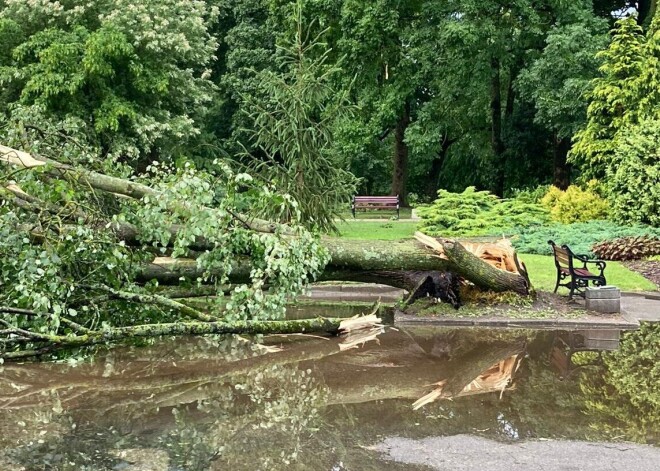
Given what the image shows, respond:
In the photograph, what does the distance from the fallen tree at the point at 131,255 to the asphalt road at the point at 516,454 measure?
288cm

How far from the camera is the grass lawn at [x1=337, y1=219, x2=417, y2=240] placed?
17453 millimetres

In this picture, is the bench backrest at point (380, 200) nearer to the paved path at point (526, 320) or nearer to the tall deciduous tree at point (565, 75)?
the tall deciduous tree at point (565, 75)

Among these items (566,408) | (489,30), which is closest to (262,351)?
(566,408)

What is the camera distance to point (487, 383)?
6.29 metres

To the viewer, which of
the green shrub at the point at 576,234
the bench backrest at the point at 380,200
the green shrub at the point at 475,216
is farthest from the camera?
the bench backrest at the point at 380,200

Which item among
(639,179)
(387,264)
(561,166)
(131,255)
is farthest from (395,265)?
(561,166)

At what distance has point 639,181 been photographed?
15641mm

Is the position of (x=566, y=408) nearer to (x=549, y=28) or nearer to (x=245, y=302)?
(x=245, y=302)

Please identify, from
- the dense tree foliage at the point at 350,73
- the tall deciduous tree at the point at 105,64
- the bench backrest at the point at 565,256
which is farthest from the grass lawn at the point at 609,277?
the tall deciduous tree at the point at 105,64

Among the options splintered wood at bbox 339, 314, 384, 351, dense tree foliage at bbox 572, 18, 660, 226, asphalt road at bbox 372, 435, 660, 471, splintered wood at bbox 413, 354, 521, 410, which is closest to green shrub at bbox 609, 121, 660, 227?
dense tree foliage at bbox 572, 18, 660, 226

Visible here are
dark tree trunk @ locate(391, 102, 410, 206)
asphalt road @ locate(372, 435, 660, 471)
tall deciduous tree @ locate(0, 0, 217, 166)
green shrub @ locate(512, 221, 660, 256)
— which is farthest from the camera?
dark tree trunk @ locate(391, 102, 410, 206)

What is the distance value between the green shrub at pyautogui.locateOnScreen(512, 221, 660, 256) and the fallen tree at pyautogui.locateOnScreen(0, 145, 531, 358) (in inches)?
272

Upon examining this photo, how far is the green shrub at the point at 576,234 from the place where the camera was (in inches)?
569

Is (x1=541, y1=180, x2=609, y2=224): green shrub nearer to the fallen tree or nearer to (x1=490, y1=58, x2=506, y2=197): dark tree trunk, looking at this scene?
(x1=490, y1=58, x2=506, y2=197): dark tree trunk
